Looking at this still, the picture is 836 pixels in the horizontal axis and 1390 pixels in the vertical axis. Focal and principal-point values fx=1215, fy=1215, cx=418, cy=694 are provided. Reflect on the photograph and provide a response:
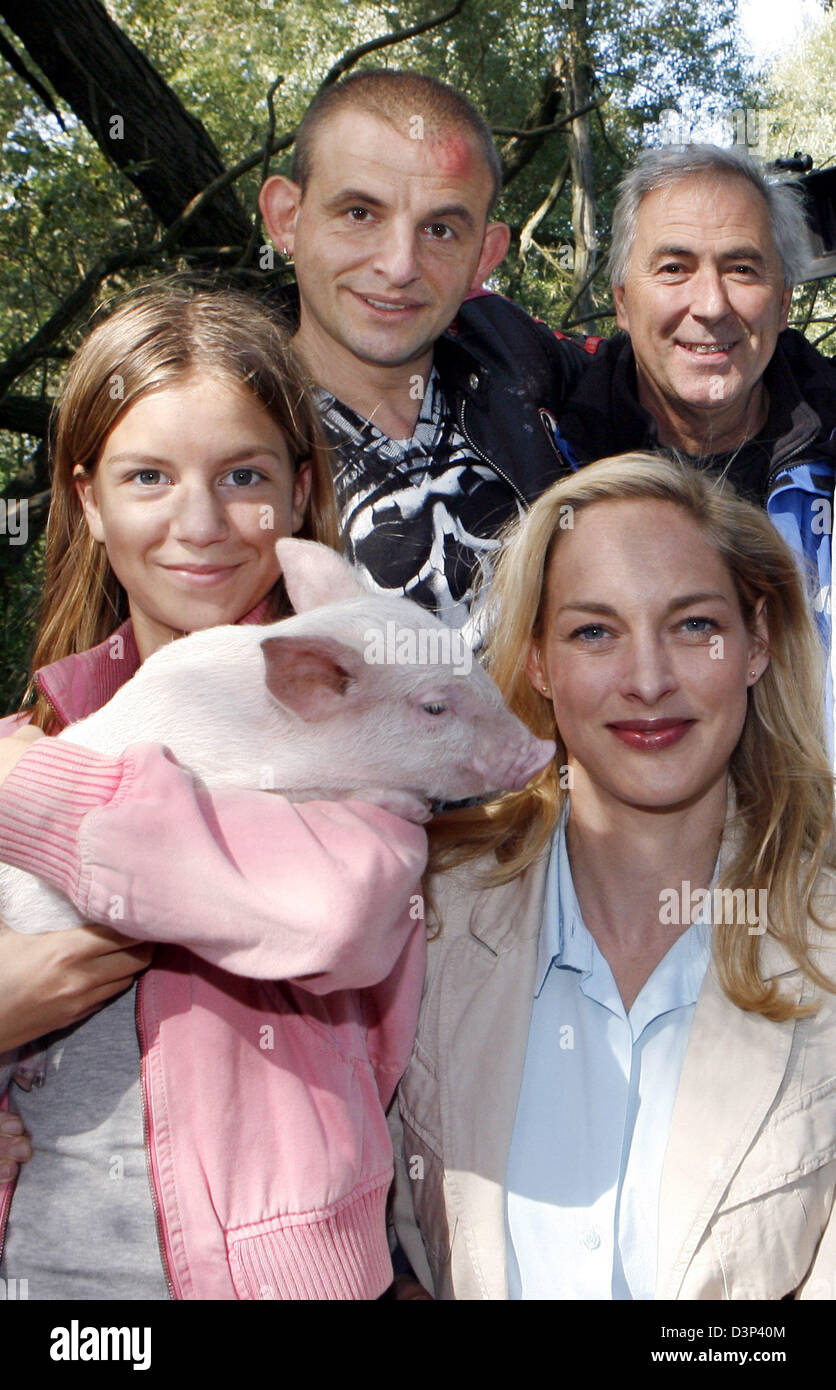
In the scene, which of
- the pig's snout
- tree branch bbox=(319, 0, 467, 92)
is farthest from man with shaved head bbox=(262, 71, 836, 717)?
tree branch bbox=(319, 0, 467, 92)

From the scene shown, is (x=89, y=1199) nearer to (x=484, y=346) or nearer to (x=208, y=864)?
(x=208, y=864)

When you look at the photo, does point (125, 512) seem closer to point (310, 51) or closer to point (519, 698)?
point (519, 698)

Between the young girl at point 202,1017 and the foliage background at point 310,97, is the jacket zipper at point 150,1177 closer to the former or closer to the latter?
the young girl at point 202,1017

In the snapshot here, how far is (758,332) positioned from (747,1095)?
7.46ft

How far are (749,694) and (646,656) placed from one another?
0.46m

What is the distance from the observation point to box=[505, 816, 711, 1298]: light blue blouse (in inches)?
84.5

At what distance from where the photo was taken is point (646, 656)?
2.40 m

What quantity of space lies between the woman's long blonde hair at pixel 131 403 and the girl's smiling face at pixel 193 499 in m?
0.05

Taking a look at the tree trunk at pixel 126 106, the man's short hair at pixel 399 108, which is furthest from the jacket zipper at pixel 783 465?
the tree trunk at pixel 126 106

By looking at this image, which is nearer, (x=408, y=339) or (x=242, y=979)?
(x=242, y=979)

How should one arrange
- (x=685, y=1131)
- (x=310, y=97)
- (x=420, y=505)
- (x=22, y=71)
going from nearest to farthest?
1. (x=685, y=1131)
2. (x=420, y=505)
3. (x=22, y=71)
4. (x=310, y=97)

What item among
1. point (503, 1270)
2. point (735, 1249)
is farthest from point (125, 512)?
Answer: point (735, 1249)

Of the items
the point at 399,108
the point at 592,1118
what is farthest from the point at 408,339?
the point at 592,1118
